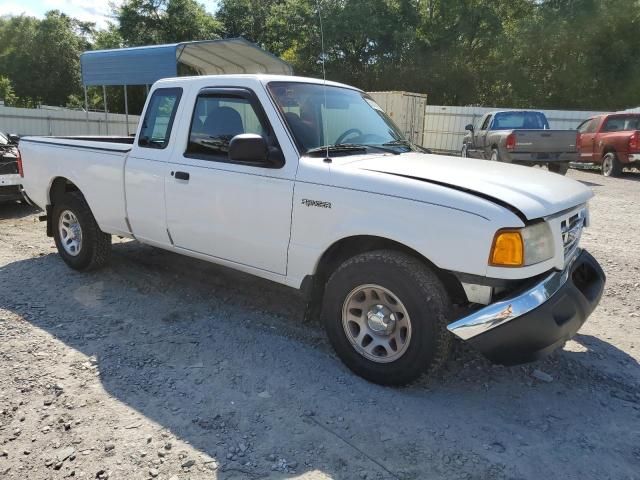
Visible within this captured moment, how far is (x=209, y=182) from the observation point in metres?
4.00

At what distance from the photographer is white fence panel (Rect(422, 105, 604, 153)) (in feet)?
70.4

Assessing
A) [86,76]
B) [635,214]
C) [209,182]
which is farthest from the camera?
[86,76]

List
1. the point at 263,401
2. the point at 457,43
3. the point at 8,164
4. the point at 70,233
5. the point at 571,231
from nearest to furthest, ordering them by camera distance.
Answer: the point at 263,401 → the point at 571,231 → the point at 70,233 → the point at 8,164 → the point at 457,43

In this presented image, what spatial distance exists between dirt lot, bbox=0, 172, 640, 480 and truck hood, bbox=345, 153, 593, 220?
1.24 meters

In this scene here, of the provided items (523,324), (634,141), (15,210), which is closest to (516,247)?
(523,324)

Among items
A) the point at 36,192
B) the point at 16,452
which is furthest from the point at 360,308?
the point at 36,192

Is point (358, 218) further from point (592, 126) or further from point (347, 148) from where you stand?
point (592, 126)

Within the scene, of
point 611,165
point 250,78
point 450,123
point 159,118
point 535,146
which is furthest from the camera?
point 450,123

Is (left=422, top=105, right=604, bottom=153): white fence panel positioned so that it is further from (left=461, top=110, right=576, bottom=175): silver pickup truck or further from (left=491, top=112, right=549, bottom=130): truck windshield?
(left=461, top=110, right=576, bottom=175): silver pickup truck

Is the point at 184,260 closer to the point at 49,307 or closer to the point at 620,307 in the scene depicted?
the point at 49,307

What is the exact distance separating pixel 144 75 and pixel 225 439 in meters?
12.4

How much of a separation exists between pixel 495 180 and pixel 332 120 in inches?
53.8

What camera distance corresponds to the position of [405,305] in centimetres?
311

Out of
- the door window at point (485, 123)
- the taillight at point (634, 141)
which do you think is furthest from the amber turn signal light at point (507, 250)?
the taillight at point (634, 141)
